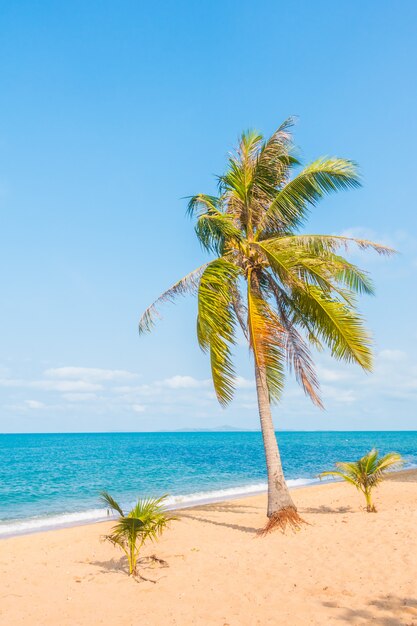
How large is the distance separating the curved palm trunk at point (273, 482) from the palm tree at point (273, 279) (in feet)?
0.08

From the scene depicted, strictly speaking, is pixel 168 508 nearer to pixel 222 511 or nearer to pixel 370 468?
pixel 222 511

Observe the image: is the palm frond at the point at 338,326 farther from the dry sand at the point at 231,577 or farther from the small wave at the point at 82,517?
the small wave at the point at 82,517

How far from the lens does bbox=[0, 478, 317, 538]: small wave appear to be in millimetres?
16484

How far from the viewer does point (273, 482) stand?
11.2 metres

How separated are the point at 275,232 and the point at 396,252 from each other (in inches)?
123

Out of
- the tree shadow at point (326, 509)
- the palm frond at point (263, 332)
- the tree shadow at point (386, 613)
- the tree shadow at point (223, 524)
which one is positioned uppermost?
the palm frond at point (263, 332)

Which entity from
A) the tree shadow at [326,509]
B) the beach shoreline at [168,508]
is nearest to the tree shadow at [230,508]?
the beach shoreline at [168,508]

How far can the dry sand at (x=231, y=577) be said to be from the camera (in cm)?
621

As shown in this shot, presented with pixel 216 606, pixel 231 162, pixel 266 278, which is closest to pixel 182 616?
pixel 216 606

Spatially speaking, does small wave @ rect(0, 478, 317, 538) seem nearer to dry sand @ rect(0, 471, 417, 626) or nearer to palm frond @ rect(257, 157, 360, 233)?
dry sand @ rect(0, 471, 417, 626)

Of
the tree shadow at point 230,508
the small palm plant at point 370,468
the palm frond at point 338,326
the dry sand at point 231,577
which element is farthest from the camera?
the tree shadow at point 230,508

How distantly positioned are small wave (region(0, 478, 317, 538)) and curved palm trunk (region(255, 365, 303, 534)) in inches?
305

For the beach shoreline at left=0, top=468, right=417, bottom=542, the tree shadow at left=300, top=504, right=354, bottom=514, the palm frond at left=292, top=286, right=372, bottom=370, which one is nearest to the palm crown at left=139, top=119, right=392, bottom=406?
the palm frond at left=292, top=286, right=372, bottom=370

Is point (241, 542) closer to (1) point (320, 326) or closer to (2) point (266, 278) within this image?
(1) point (320, 326)
